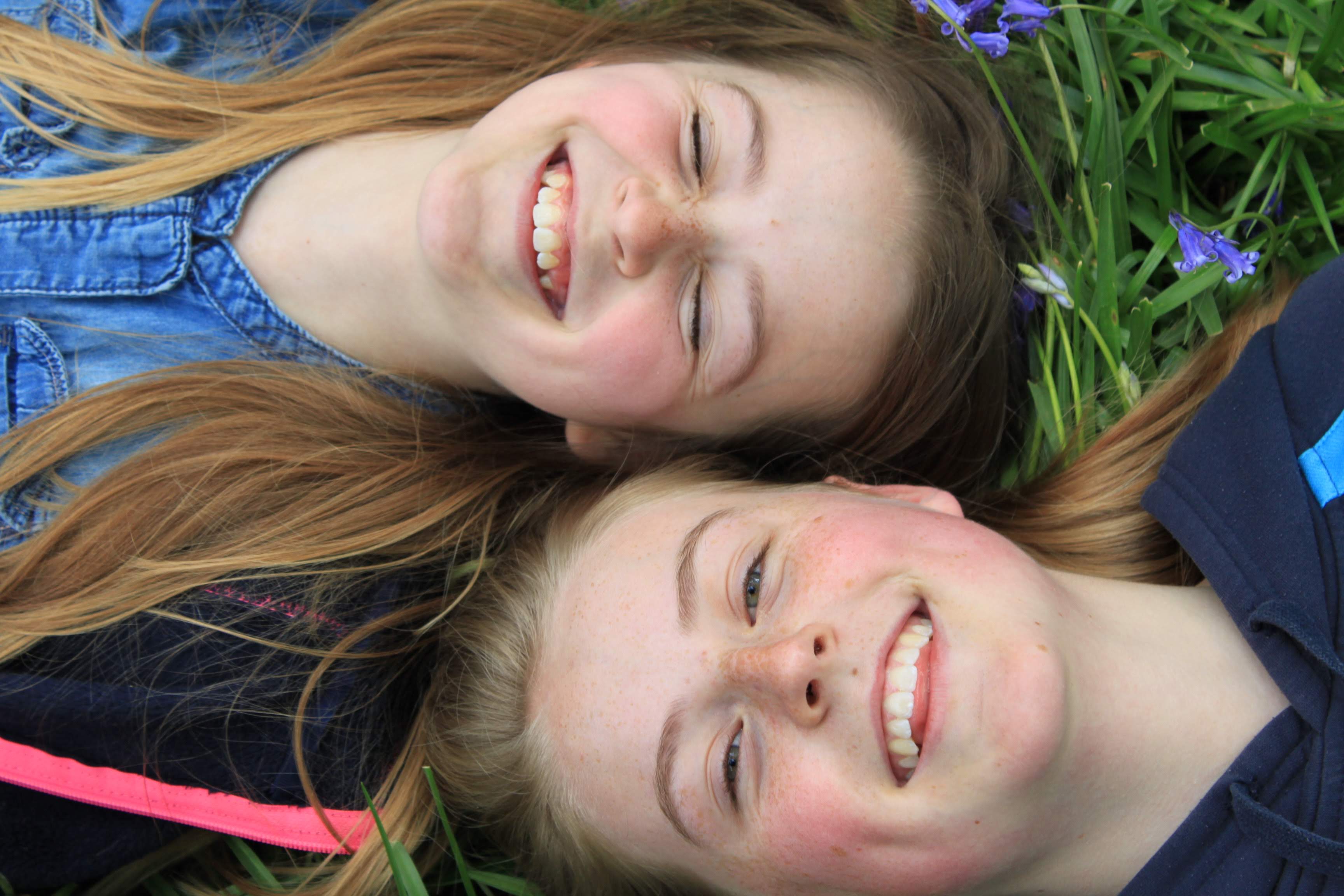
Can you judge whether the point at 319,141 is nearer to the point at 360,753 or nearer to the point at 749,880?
the point at 360,753

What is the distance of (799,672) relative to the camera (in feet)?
5.82

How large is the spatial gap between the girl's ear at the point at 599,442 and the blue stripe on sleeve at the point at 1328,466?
4.80 ft

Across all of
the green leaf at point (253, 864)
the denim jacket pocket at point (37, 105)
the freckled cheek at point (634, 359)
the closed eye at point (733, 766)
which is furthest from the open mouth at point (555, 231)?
the green leaf at point (253, 864)

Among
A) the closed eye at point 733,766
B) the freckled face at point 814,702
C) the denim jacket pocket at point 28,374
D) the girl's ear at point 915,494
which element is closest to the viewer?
the freckled face at point 814,702

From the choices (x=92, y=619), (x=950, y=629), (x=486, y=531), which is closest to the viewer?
(x=950, y=629)

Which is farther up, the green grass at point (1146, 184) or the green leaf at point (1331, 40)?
the green leaf at point (1331, 40)

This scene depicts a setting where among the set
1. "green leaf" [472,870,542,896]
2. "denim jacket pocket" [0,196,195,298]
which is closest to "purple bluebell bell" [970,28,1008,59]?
"denim jacket pocket" [0,196,195,298]

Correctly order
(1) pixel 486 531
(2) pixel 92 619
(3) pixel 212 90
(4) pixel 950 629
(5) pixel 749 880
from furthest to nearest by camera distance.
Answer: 1. (3) pixel 212 90
2. (1) pixel 486 531
3. (2) pixel 92 619
4. (5) pixel 749 880
5. (4) pixel 950 629

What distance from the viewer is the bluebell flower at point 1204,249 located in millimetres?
2354

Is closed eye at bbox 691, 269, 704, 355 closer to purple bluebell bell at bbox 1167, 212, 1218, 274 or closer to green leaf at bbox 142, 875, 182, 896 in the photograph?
purple bluebell bell at bbox 1167, 212, 1218, 274

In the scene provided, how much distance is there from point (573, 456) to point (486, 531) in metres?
0.31

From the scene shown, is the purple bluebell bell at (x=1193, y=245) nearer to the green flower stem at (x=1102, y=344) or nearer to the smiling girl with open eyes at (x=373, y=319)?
the green flower stem at (x=1102, y=344)

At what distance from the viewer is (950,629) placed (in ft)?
5.83

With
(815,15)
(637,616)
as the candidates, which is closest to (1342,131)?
(815,15)
